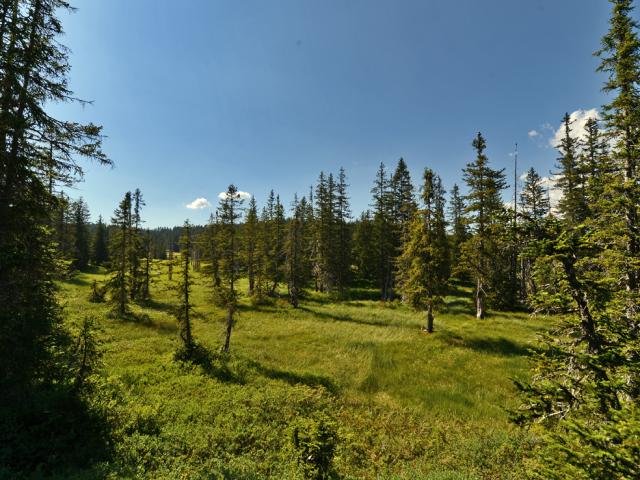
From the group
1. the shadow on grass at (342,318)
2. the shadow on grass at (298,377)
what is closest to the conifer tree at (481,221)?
the shadow on grass at (342,318)

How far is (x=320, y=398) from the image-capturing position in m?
14.4

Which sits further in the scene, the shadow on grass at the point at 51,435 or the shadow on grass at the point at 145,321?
the shadow on grass at the point at 145,321

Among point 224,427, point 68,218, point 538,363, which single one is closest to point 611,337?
point 538,363

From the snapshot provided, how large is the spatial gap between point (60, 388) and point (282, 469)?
8454mm

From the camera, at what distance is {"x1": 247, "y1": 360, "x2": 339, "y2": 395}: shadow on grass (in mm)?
15986

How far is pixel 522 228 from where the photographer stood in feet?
17.2

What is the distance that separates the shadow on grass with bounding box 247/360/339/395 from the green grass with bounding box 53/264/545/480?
0.11m

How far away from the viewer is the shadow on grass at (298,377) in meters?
16.0

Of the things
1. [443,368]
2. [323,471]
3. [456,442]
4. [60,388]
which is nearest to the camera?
[323,471]

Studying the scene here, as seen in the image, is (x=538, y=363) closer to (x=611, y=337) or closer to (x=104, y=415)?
(x=611, y=337)

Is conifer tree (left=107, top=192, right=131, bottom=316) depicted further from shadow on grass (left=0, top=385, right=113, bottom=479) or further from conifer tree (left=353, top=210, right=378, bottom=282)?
conifer tree (left=353, top=210, right=378, bottom=282)

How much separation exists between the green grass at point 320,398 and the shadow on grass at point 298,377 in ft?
0.37

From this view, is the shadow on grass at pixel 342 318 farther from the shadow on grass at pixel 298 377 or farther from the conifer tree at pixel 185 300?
the conifer tree at pixel 185 300

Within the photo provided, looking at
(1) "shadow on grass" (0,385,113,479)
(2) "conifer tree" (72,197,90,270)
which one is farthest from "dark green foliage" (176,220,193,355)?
(2) "conifer tree" (72,197,90,270)
